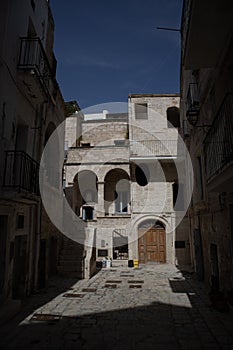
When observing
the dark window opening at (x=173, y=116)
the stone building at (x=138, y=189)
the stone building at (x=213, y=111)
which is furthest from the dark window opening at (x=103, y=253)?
the dark window opening at (x=173, y=116)

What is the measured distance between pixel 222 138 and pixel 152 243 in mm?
12178

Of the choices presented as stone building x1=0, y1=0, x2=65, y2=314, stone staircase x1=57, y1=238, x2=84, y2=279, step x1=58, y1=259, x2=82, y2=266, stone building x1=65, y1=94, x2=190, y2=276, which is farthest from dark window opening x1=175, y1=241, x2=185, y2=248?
stone building x1=0, y1=0, x2=65, y2=314

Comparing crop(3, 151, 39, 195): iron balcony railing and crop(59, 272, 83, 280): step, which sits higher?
crop(3, 151, 39, 195): iron balcony railing

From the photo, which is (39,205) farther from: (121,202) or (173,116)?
(173,116)

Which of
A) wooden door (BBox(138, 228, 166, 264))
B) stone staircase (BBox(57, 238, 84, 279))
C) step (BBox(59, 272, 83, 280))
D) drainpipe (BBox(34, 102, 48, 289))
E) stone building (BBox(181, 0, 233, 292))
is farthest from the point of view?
wooden door (BBox(138, 228, 166, 264))

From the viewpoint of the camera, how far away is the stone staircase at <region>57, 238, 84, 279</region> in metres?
12.0

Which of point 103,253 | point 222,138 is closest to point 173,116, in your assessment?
point 103,253

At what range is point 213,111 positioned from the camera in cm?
821

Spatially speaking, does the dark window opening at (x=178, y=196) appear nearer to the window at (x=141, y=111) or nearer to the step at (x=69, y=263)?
the window at (x=141, y=111)

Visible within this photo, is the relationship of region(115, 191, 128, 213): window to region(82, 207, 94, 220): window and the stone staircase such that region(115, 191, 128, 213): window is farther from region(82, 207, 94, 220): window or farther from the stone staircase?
the stone staircase

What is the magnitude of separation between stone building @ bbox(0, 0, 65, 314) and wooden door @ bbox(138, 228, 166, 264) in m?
7.64

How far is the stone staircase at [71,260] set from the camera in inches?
473

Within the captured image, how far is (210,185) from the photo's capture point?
6.57m

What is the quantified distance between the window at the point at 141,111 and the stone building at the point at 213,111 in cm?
899
